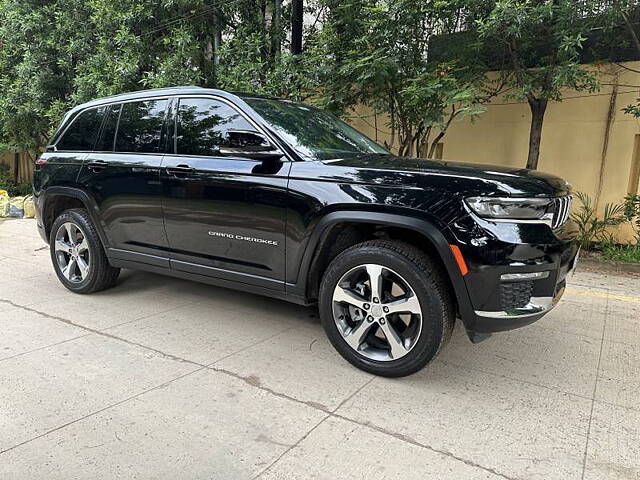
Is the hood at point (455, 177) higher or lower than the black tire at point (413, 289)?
higher

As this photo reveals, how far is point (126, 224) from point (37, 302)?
1.33 meters

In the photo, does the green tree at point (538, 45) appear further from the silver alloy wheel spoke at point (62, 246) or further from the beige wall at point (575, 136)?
the silver alloy wheel spoke at point (62, 246)

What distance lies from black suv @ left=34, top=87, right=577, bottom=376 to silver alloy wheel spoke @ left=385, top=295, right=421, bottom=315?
1 centimetres

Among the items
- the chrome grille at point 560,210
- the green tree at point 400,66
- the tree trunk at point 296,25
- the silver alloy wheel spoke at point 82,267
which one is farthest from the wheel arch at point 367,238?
the tree trunk at point 296,25

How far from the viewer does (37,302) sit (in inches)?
186

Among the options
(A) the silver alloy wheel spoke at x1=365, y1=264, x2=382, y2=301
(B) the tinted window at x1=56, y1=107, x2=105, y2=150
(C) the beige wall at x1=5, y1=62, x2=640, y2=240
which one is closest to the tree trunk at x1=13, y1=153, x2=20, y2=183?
(B) the tinted window at x1=56, y1=107, x2=105, y2=150

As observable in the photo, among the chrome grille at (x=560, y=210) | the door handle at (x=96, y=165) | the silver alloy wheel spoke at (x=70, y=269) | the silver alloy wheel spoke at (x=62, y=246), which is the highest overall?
the door handle at (x=96, y=165)

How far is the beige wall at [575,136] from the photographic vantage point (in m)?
7.22

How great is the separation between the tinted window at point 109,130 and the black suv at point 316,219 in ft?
0.06

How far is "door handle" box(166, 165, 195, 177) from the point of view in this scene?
3.86 metres

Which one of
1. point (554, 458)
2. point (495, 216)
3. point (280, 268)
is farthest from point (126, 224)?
point (554, 458)

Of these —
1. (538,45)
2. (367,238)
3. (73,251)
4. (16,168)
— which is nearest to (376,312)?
(367,238)

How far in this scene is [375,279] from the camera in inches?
121

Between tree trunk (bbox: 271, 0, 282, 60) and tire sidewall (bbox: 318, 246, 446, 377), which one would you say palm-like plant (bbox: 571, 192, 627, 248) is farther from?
tree trunk (bbox: 271, 0, 282, 60)
